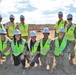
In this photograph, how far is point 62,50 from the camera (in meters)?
9.70

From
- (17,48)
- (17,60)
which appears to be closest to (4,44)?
(17,48)

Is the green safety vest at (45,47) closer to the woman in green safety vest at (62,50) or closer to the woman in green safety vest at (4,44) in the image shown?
the woman in green safety vest at (62,50)

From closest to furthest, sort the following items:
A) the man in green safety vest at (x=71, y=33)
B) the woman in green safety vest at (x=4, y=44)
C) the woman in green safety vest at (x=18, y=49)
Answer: the woman in green safety vest at (x=18, y=49) → the woman in green safety vest at (x=4, y=44) → the man in green safety vest at (x=71, y=33)

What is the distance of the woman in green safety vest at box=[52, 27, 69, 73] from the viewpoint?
→ 963 cm

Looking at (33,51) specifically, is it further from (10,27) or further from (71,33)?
(10,27)

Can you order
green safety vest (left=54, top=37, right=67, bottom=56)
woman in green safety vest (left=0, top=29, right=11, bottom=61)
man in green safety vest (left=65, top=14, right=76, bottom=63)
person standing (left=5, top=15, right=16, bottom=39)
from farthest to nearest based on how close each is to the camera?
person standing (left=5, top=15, right=16, bottom=39) < man in green safety vest (left=65, top=14, right=76, bottom=63) < woman in green safety vest (left=0, top=29, right=11, bottom=61) < green safety vest (left=54, top=37, right=67, bottom=56)

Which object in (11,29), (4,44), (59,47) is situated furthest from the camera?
(11,29)

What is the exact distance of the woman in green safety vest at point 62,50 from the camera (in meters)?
9.63

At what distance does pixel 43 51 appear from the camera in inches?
389

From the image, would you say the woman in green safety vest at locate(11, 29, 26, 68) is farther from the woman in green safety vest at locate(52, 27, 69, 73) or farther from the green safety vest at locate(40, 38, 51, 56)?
the woman in green safety vest at locate(52, 27, 69, 73)

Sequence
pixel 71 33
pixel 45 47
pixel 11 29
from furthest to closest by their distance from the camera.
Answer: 1. pixel 11 29
2. pixel 71 33
3. pixel 45 47

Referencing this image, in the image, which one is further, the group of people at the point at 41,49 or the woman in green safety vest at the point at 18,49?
the woman in green safety vest at the point at 18,49

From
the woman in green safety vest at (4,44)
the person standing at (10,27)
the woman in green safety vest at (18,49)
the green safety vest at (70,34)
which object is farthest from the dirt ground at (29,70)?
the person standing at (10,27)

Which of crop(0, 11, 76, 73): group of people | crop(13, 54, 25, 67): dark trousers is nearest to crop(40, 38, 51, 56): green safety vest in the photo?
crop(0, 11, 76, 73): group of people
